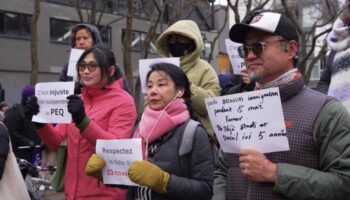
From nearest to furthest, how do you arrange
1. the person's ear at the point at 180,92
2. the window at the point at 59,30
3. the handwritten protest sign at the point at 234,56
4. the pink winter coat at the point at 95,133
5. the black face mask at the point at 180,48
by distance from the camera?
the person's ear at the point at 180,92 < the pink winter coat at the point at 95,133 < the black face mask at the point at 180,48 < the handwritten protest sign at the point at 234,56 < the window at the point at 59,30

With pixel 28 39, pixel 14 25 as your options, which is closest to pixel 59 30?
pixel 28 39

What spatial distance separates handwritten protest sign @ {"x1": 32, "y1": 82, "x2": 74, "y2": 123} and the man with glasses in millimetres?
1488

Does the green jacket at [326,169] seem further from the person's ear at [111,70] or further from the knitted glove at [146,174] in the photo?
the person's ear at [111,70]

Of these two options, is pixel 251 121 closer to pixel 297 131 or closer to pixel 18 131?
pixel 297 131

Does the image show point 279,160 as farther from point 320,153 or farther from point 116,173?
point 116,173

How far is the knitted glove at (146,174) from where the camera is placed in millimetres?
2693

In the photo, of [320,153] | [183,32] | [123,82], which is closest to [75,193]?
[123,82]

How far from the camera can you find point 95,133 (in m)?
3.30

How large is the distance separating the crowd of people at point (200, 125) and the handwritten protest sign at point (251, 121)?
59 millimetres

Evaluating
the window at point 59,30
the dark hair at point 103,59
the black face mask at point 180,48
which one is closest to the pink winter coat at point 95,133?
the dark hair at point 103,59

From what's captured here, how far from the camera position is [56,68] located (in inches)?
1051

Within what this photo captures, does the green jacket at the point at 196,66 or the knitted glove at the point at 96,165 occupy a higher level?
the green jacket at the point at 196,66

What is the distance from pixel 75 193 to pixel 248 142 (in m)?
1.69

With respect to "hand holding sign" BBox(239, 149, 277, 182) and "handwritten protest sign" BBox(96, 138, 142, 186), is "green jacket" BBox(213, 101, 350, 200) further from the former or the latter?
"handwritten protest sign" BBox(96, 138, 142, 186)
